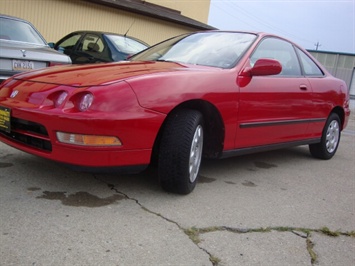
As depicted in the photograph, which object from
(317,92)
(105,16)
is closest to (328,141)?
(317,92)

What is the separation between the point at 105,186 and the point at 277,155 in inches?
115

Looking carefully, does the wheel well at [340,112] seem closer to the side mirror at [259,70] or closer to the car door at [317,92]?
the car door at [317,92]

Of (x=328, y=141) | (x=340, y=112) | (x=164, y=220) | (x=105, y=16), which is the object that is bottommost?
(x=164, y=220)

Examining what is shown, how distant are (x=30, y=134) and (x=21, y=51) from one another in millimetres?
2616

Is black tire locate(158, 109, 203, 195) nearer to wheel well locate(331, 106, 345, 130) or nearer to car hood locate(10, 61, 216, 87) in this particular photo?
car hood locate(10, 61, 216, 87)

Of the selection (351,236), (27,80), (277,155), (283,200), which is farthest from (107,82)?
(277,155)

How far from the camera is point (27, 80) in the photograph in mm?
3320

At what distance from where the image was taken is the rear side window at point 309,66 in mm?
4960

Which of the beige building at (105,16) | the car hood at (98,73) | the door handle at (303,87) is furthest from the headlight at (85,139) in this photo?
the beige building at (105,16)

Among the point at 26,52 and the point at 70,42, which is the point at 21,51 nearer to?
the point at 26,52

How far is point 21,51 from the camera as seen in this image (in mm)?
5215

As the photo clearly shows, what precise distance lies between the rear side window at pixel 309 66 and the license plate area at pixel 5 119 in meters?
Answer: 3.41

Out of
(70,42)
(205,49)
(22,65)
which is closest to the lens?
(205,49)

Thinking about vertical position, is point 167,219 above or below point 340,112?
below
